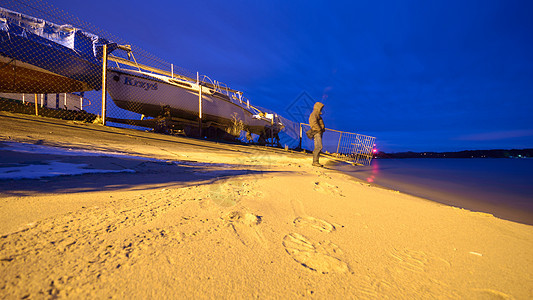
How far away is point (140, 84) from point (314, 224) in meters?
9.34

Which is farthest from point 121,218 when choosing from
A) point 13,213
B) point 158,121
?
point 158,121

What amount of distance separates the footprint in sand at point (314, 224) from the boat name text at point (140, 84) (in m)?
9.17

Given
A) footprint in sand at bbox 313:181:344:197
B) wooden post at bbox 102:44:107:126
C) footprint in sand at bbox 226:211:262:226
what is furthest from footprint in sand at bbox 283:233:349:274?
wooden post at bbox 102:44:107:126

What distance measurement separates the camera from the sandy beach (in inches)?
30.5

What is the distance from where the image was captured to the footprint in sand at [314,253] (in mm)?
1015

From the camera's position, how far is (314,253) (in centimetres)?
113

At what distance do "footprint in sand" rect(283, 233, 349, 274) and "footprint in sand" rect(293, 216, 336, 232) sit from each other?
0.20 metres

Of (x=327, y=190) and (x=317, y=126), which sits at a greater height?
(x=317, y=126)

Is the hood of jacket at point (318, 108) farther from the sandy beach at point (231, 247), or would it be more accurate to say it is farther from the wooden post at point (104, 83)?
the wooden post at point (104, 83)

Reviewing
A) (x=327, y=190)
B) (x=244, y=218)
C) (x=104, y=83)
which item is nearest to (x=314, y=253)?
(x=244, y=218)

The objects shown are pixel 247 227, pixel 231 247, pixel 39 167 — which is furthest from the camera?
pixel 39 167

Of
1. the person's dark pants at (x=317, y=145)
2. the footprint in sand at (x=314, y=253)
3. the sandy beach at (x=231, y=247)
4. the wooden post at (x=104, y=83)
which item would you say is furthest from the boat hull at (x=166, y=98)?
the footprint in sand at (x=314, y=253)

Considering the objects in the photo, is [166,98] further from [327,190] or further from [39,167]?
[327,190]

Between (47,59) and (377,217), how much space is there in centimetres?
916
